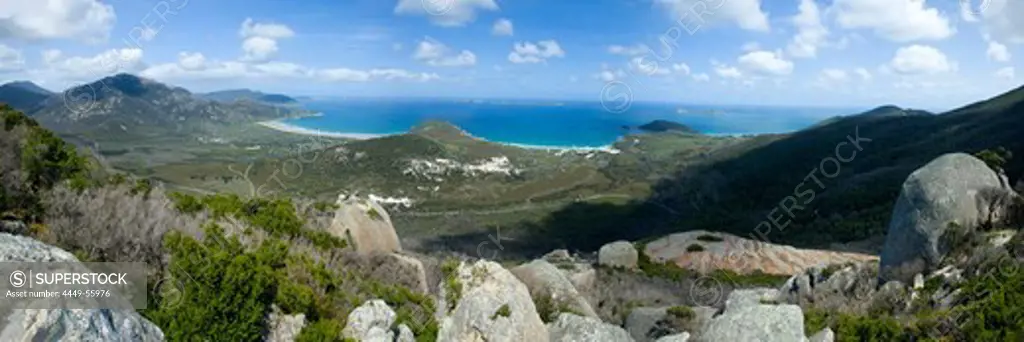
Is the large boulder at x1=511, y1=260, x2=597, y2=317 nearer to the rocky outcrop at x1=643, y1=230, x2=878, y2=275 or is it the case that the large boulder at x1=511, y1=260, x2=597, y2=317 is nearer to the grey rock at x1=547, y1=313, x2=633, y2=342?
the grey rock at x1=547, y1=313, x2=633, y2=342

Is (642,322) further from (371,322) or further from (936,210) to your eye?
(936,210)

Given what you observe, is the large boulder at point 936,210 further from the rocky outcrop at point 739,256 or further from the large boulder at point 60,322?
the rocky outcrop at point 739,256

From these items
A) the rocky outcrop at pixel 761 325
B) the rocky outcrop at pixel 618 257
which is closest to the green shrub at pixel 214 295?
the rocky outcrop at pixel 761 325

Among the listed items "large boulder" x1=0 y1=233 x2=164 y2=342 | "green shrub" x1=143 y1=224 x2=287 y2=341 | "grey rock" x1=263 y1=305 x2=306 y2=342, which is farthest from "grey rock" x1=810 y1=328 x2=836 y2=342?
"large boulder" x1=0 y1=233 x2=164 y2=342

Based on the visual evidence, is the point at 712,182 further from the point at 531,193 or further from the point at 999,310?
the point at 999,310

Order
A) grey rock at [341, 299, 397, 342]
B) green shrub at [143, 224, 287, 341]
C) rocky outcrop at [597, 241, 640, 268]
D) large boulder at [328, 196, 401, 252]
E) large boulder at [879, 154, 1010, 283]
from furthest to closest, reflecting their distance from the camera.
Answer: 1. rocky outcrop at [597, 241, 640, 268]
2. large boulder at [879, 154, 1010, 283]
3. large boulder at [328, 196, 401, 252]
4. grey rock at [341, 299, 397, 342]
5. green shrub at [143, 224, 287, 341]


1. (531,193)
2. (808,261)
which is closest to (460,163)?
(531,193)
